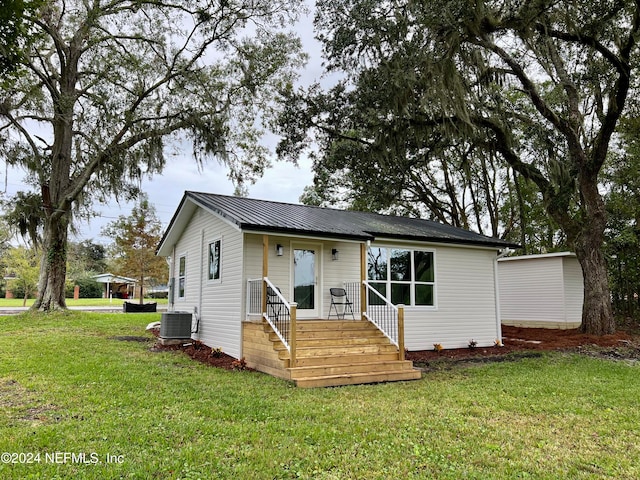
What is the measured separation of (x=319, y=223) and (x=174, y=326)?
4.02 m

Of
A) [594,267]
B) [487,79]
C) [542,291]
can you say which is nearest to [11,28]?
[487,79]

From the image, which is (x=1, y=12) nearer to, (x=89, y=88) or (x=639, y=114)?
(x=89, y=88)

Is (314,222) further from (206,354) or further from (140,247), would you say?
(140,247)

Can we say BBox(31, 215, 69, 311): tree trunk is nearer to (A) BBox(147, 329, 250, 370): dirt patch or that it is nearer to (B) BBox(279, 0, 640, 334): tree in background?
(A) BBox(147, 329, 250, 370): dirt patch

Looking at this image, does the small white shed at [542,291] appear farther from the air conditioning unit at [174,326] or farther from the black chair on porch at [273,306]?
the air conditioning unit at [174,326]

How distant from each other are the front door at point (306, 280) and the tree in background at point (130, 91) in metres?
8.04

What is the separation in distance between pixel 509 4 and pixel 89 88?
13.4 meters

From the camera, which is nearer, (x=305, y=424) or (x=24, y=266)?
(x=305, y=424)

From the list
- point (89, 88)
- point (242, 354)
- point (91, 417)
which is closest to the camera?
point (91, 417)

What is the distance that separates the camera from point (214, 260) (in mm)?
9672

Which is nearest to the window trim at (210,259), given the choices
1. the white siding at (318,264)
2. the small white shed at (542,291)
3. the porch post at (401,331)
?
the white siding at (318,264)

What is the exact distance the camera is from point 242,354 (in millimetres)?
7812

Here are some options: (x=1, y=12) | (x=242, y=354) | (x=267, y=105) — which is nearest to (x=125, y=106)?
(x=267, y=105)

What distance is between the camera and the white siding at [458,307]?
33.0 feet
